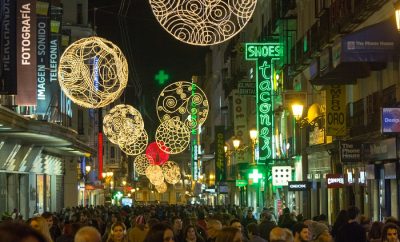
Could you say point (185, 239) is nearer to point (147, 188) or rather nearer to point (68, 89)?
point (68, 89)

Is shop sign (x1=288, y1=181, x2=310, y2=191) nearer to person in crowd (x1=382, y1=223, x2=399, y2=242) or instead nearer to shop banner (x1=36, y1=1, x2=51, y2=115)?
shop banner (x1=36, y1=1, x2=51, y2=115)

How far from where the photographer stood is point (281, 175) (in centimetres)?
3112

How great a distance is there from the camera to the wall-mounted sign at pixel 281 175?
102ft

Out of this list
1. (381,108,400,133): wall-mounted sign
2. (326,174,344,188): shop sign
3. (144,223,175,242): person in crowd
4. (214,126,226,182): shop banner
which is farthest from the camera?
(214,126,226,182): shop banner

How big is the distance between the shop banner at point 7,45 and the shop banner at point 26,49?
2722 mm

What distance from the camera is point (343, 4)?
85.4 feet

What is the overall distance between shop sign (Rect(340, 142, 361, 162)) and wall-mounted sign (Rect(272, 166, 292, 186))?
21.1 feet

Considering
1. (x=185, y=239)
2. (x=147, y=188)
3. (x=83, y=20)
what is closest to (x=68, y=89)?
(x=185, y=239)

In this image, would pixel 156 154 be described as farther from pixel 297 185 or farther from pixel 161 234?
pixel 161 234

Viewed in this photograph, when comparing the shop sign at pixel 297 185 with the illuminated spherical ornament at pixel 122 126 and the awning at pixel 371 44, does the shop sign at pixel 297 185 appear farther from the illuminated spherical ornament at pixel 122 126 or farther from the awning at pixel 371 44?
the illuminated spherical ornament at pixel 122 126

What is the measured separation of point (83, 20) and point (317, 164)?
48.6 meters

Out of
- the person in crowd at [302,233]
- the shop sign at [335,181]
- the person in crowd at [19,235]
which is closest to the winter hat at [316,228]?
the person in crowd at [302,233]

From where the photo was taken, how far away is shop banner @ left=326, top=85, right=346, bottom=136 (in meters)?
27.7

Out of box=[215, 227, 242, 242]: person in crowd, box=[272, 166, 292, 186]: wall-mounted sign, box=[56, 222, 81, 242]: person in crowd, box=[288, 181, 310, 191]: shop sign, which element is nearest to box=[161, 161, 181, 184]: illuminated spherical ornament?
box=[272, 166, 292, 186]: wall-mounted sign
